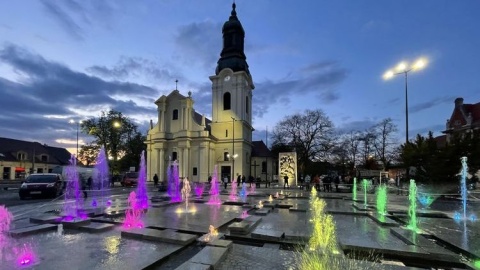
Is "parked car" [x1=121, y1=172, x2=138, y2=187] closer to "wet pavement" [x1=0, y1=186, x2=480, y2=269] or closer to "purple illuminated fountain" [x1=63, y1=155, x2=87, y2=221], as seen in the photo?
"purple illuminated fountain" [x1=63, y1=155, x2=87, y2=221]

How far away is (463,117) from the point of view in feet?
200

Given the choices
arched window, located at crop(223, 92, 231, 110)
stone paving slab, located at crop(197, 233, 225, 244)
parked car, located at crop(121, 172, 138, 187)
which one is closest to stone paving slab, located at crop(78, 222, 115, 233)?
stone paving slab, located at crop(197, 233, 225, 244)

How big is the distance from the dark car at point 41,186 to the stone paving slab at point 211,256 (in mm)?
18343

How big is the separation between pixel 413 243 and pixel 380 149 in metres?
53.0

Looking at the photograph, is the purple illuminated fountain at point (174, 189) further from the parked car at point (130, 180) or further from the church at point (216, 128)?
the parked car at point (130, 180)

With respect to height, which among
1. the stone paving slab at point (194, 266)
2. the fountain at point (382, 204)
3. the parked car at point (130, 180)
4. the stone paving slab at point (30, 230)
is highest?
the stone paving slab at point (194, 266)

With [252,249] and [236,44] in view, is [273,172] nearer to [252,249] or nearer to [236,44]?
[236,44]

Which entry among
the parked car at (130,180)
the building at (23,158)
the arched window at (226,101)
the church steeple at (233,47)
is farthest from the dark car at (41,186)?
the building at (23,158)

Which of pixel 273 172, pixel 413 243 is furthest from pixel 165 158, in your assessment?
pixel 413 243

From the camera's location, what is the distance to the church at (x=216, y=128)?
177 feet

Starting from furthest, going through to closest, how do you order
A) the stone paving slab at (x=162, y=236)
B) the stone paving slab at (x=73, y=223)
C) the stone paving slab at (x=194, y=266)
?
the stone paving slab at (x=73, y=223), the stone paving slab at (x=162, y=236), the stone paving slab at (x=194, y=266)

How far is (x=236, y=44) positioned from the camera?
57219 millimetres

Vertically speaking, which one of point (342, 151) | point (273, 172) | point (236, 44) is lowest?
point (273, 172)

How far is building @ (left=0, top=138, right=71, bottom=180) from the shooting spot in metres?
61.3
